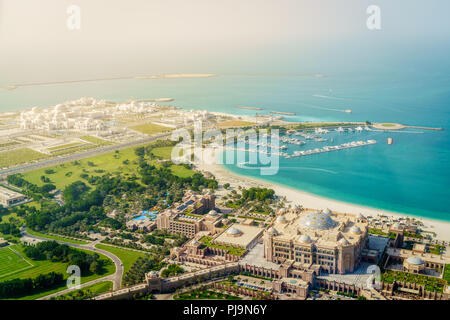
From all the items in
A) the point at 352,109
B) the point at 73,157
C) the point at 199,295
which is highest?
the point at 352,109

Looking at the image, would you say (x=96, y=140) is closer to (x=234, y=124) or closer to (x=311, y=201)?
(x=234, y=124)

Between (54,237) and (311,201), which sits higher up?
(311,201)

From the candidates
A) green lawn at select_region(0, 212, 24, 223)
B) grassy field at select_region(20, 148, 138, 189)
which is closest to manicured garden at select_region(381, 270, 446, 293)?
green lawn at select_region(0, 212, 24, 223)

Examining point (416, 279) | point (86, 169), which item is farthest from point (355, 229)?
point (86, 169)

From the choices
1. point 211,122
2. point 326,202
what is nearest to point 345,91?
point 211,122

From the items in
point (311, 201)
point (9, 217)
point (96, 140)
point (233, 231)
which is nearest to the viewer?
point (233, 231)

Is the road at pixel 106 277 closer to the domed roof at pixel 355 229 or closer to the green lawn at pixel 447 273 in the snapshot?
the domed roof at pixel 355 229

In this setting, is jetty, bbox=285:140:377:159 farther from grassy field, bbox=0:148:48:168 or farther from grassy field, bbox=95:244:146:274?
grassy field, bbox=0:148:48:168
